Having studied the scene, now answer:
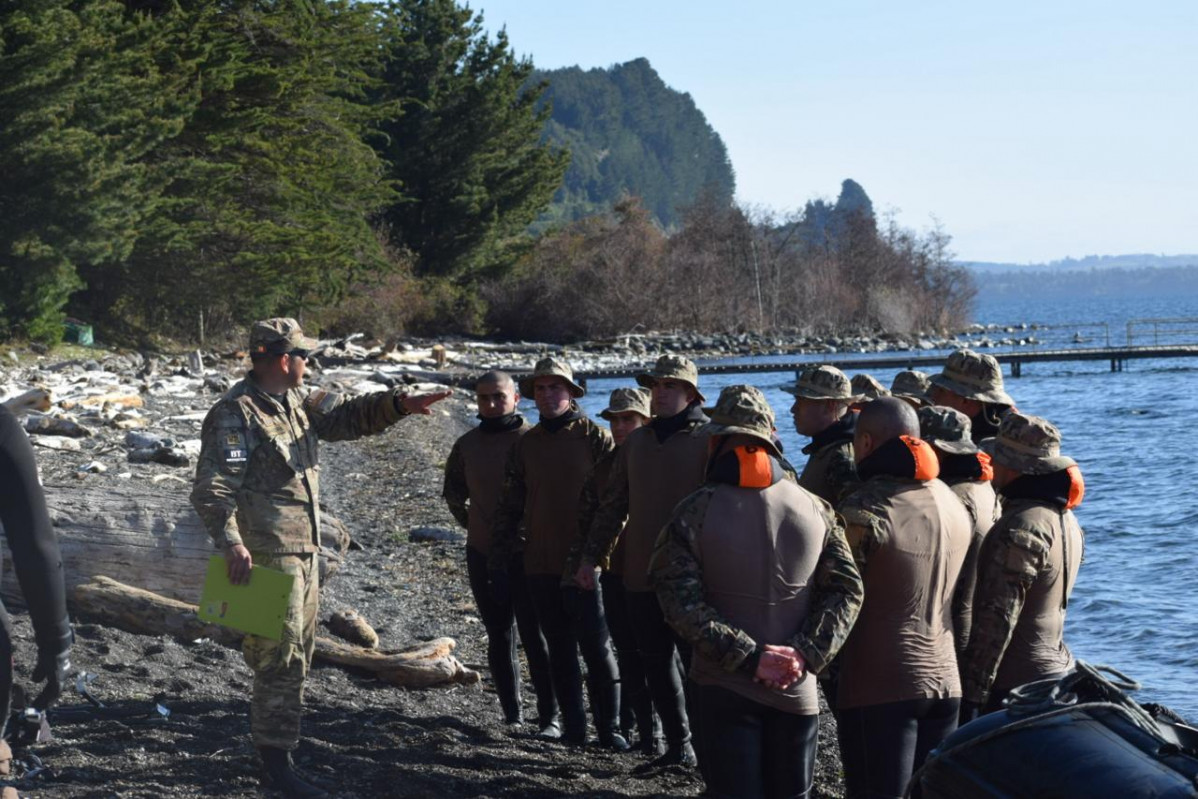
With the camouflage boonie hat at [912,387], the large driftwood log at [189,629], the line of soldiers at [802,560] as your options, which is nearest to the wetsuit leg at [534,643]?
the line of soldiers at [802,560]

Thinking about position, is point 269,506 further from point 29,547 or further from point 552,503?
point 552,503

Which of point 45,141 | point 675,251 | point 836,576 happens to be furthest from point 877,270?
point 836,576

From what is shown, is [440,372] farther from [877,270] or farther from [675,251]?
[877,270]

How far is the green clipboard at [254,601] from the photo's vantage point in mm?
5793

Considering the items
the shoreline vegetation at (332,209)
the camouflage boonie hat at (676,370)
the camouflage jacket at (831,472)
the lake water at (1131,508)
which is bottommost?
the lake water at (1131,508)

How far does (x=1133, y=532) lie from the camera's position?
21312mm

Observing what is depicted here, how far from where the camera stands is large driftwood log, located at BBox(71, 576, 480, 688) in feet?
26.9

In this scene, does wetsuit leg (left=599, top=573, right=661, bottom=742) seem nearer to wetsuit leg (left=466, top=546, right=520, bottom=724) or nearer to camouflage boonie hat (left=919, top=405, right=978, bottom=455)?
wetsuit leg (left=466, top=546, right=520, bottom=724)

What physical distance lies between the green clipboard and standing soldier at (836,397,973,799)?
2295mm

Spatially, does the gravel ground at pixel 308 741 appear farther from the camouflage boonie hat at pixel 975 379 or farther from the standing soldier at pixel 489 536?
the camouflage boonie hat at pixel 975 379

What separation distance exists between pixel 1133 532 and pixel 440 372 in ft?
72.5

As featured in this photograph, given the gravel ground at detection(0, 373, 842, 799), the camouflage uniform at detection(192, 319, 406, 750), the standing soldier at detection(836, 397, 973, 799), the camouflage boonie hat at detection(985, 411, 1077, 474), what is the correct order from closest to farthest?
the standing soldier at detection(836, 397, 973, 799) < the camouflage boonie hat at detection(985, 411, 1077, 474) < the camouflage uniform at detection(192, 319, 406, 750) < the gravel ground at detection(0, 373, 842, 799)

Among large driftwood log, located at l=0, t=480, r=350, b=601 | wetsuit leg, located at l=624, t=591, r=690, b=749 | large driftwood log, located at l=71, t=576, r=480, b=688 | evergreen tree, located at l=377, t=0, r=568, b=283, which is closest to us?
wetsuit leg, located at l=624, t=591, r=690, b=749

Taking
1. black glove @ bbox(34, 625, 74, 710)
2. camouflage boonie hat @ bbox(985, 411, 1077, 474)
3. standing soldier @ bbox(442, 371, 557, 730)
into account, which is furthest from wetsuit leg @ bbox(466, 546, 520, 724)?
camouflage boonie hat @ bbox(985, 411, 1077, 474)
